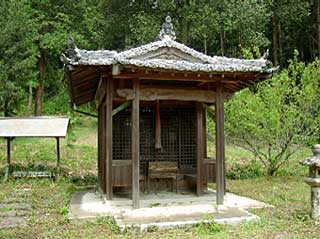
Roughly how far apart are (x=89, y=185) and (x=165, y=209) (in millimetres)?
5124

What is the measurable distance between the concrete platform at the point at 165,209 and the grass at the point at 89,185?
9.1 inches

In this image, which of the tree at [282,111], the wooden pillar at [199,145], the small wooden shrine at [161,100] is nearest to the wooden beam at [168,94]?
the small wooden shrine at [161,100]

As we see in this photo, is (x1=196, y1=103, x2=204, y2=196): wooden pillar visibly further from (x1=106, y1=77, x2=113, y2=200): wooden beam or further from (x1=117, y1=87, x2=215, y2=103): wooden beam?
(x1=106, y1=77, x2=113, y2=200): wooden beam

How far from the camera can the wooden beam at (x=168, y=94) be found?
8015 millimetres

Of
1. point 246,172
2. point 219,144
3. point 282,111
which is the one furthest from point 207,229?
point 246,172

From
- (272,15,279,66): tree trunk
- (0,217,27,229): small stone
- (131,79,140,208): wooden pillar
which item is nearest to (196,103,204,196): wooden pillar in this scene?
(131,79,140,208): wooden pillar

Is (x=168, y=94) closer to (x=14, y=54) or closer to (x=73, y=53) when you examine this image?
(x=73, y=53)

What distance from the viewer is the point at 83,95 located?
11656mm

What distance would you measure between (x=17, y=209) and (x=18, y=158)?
8545 millimetres

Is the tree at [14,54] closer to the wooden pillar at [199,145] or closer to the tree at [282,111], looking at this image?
the tree at [282,111]

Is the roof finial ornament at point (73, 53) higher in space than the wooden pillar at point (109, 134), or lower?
higher

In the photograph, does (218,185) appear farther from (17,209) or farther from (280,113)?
(280,113)

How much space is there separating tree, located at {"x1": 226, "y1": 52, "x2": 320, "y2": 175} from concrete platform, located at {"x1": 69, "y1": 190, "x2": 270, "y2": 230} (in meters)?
3.99

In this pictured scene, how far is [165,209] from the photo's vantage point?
7887 mm
